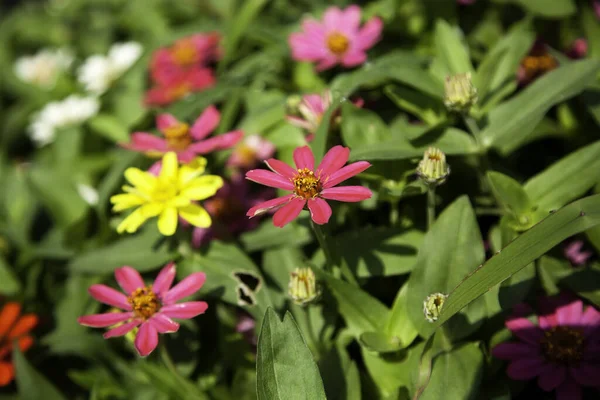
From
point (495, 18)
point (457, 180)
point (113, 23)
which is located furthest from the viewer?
point (113, 23)

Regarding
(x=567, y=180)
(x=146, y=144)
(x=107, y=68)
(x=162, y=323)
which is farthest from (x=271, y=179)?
(x=107, y=68)

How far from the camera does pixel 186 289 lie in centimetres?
104

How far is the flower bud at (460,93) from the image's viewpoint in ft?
3.49

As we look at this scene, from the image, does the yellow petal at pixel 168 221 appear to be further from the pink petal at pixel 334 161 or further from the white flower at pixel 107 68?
the white flower at pixel 107 68

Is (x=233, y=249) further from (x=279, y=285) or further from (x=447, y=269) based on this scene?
(x=447, y=269)

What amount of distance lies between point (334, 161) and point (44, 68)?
82.4 inches

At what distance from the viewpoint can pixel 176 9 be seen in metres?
2.38

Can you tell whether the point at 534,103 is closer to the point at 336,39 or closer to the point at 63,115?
the point at 336,39

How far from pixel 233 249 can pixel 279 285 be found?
4.9 inches

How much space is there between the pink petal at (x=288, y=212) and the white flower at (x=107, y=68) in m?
1.55

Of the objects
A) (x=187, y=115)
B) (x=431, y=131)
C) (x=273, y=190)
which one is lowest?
(x=273, y=190)

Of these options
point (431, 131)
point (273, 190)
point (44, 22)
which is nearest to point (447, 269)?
point (431, 131)

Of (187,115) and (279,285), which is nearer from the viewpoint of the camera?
(279,285)

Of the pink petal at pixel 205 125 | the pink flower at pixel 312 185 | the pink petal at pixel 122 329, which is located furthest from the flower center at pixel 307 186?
the pink petal at pixel 205 125
